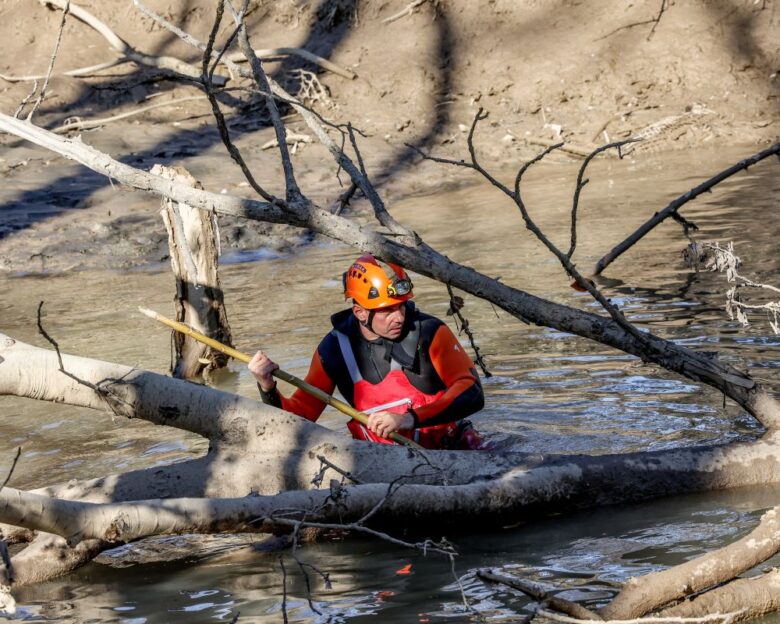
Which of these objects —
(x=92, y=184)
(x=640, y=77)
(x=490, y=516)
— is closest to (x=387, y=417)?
(x=490, y=516)

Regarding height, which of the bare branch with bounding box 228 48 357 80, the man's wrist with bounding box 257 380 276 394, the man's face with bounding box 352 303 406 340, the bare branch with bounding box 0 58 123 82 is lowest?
the man's wrist with bounding box 257 380 276 394

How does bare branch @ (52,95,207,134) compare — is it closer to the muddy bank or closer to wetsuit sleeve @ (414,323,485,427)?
the muddy bank

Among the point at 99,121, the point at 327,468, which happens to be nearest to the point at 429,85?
the point at 99,121

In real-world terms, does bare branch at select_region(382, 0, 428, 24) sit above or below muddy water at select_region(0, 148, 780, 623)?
above

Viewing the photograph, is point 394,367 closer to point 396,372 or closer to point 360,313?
point 396,372

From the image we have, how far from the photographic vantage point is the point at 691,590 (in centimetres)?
417

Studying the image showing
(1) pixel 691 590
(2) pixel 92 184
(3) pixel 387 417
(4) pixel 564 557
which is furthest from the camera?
(2) pixel 92 184

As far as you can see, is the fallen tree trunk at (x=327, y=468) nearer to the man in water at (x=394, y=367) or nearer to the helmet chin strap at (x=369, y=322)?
the man in water at (x=394, y=367)

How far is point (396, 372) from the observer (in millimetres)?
6930

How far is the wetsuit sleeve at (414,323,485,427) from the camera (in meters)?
6.63

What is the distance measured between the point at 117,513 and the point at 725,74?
18.0m

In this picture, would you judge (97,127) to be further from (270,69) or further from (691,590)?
(691,590)

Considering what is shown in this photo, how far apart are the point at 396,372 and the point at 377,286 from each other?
545mm

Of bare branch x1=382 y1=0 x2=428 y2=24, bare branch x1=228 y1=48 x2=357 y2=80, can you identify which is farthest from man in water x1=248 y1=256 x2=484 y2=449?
bare branch x1=382 y1=0 x2=428 y2=24
